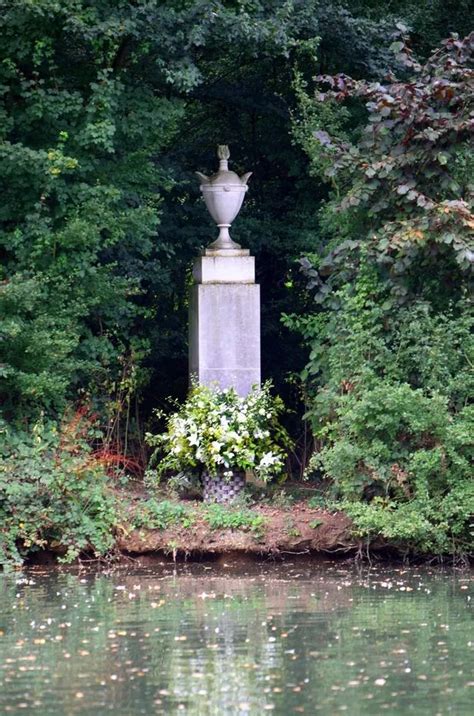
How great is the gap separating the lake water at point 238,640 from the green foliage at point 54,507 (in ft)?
1.14

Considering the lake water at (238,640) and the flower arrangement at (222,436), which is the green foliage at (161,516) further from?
the flower arrangement at (222,436)

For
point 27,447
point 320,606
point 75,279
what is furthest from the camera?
point 75,279

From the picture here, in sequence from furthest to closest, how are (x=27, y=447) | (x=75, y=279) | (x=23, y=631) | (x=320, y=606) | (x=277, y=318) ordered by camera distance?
1. (x=277, y=318)
2. (x=75, y=279)
3. (x=27, y=447)
4. (x=320, y=606)
5. (x=23, y=631)

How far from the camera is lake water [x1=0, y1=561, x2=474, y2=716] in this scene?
7.82 metres

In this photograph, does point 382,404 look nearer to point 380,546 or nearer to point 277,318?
point 380,546

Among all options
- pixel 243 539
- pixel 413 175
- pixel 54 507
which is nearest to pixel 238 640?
pixel 243 539

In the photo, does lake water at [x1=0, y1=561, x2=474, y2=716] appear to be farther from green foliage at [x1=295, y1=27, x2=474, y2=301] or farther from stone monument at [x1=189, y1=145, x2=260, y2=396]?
green foliage at [x1=295, y1=27, x2=474, y2=301]

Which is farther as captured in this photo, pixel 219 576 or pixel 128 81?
pixel 128 81

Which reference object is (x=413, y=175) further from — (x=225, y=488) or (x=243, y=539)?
(x=243, y=539)

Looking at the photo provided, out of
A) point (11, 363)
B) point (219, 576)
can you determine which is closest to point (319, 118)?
point (11, 363)

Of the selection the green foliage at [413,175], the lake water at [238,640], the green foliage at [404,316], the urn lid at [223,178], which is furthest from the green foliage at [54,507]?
the urn lid at [223,178]

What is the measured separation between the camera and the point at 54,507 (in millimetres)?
13148

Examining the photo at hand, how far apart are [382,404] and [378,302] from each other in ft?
4.86

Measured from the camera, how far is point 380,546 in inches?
520
